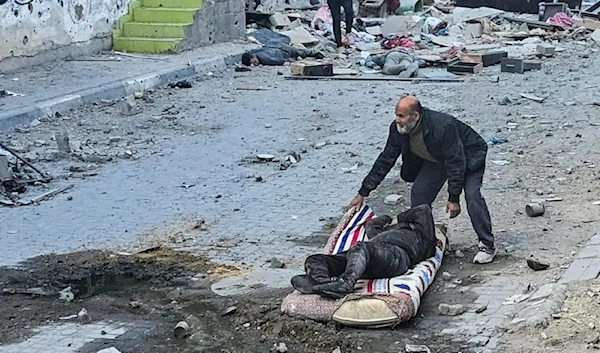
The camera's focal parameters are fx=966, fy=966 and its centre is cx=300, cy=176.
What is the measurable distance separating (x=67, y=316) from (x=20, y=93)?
8.07 meters

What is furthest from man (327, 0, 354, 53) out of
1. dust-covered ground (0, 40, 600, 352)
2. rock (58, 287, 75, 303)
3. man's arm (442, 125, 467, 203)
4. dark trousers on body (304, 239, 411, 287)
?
dark trousers on body (304, 239, 411, 287)

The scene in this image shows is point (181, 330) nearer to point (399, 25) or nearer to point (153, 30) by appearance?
point (153, 30)

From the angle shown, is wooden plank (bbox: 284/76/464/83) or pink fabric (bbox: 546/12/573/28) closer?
wooden plank (bbox: 284/76/464/83)

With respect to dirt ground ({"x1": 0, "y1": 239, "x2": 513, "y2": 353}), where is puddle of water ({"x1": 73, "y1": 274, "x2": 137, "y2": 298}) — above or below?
below

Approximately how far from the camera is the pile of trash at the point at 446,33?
17.8m

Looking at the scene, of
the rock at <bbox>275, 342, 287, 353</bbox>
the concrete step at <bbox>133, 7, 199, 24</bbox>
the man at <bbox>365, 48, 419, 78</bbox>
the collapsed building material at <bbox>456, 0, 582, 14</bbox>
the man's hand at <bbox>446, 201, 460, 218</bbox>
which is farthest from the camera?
the collapsed building material at <bbox>456, 0, 582, 14</bbox>

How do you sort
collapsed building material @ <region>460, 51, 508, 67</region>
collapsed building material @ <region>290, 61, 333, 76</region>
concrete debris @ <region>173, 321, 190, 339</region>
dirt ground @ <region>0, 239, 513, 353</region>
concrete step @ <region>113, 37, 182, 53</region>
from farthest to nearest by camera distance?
concrete step @ <region>113, 37, 182, 53</region> → collapsed building material @ <region>460, 51, 508, 67</region> → collapsed building material @ <region>290, 61, 333, 76</region> → concrete debris @ <region>173, 321, 190, 339</region> → dirt ground @ <region>0, 239, 513, 353</region>

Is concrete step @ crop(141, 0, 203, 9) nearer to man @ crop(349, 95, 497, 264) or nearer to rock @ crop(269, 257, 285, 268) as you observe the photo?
man @ crop(349, 95, 497, 264)

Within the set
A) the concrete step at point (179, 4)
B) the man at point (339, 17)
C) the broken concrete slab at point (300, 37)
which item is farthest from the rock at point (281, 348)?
the man at point (339, 17)

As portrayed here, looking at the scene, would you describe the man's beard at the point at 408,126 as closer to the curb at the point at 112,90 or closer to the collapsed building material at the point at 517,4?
the curb at the point at 112,90

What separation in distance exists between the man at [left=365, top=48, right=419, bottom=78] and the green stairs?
3.61m

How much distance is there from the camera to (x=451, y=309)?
5.66 meters

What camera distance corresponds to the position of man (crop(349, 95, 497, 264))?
6.51 m

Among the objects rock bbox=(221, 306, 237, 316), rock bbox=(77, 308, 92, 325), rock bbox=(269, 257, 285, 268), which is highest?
rock bbox=(221, 306, 237, 316)
